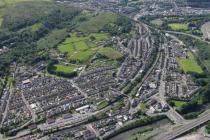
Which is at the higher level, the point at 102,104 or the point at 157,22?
the point at 157,22

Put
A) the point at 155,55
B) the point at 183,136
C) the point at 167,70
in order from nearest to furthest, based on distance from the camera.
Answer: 1. the point at 183,136
2. the point at 167,70
3. the point at 155,55

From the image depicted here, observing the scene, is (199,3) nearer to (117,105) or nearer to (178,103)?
(178,103)

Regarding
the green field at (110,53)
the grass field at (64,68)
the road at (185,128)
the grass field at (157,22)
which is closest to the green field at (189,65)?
the green field at (110,53)

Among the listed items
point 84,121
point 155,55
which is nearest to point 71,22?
point 155,55

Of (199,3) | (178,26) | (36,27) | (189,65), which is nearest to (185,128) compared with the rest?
(189,65)

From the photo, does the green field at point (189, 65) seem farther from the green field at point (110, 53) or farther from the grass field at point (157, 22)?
the grass field at point (157, 22)

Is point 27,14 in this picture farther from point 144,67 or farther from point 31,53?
point 144,67

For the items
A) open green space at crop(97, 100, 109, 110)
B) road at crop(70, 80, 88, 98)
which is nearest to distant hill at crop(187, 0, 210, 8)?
road at crop(70, 80, 88, 98)
